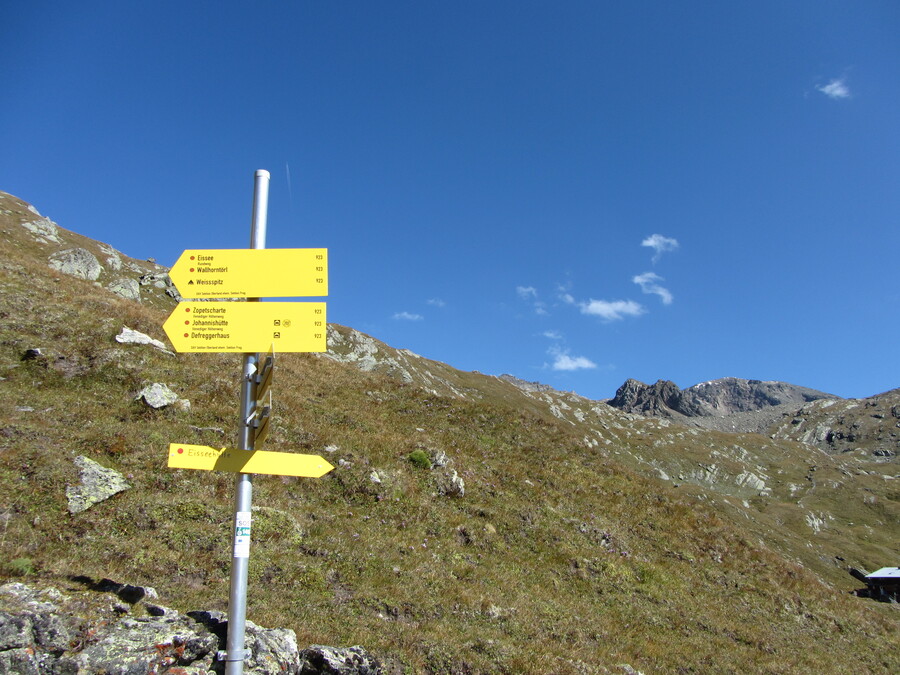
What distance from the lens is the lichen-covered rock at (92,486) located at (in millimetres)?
12402

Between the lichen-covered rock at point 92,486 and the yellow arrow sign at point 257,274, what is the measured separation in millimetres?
9570

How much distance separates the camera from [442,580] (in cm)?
1434

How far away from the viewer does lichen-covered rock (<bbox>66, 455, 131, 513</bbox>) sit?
1240cm

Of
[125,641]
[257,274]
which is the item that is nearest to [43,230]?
[125,641]

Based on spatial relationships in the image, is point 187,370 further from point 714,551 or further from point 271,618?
point 714,551

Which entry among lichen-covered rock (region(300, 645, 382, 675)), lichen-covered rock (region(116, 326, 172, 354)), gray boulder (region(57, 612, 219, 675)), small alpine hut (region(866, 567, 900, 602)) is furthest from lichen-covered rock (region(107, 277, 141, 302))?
small alpine hut (region(866, 567, 900, 602))

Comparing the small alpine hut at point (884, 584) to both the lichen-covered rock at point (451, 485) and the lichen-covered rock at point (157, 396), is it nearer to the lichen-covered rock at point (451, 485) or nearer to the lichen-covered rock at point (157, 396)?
the lichen-covered rock at point (451, 485)

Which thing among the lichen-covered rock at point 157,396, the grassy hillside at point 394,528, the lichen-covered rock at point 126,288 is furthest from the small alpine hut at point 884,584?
the lichen-covered rock at point 126,288

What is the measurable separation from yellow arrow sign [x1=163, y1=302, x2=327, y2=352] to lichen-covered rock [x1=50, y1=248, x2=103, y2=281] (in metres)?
78.8

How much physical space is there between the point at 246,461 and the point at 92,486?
10.4m

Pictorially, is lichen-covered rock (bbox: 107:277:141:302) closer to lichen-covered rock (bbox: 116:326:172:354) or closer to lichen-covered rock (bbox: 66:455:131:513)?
lichen-covered rock (bbox: 116:326:172:354)

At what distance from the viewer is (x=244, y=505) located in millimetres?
5422

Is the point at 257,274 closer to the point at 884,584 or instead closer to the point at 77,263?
the point at 77,263

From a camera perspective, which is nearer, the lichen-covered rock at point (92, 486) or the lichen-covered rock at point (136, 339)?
the lichen-covered rock at point (92, 486)
